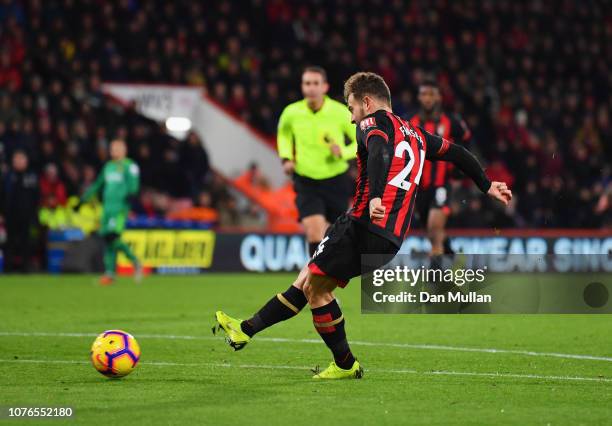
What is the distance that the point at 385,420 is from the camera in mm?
5906

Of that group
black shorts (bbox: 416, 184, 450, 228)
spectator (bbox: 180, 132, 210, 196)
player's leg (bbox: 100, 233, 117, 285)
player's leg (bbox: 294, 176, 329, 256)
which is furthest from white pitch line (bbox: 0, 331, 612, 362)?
spectator (bbox: 180, 132, 210, 196)

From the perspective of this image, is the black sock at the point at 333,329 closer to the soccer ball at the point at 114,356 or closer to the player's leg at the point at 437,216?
the soccer ball at the point at 114,356

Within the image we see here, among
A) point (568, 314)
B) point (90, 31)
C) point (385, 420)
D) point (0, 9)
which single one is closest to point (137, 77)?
point (90, 31)

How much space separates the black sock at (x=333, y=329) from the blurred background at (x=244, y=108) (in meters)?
10.5

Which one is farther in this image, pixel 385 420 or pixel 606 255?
pixel 606 255

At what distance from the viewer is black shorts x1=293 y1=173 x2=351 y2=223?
11.7 meters

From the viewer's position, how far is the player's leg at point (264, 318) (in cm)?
775

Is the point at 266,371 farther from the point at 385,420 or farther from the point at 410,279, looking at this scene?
the point at 410,279

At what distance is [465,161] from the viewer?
766 cm

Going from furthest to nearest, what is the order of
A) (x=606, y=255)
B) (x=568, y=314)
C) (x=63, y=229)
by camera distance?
(x=606, y=255), (x=63, y=229), (x=568, y=314)

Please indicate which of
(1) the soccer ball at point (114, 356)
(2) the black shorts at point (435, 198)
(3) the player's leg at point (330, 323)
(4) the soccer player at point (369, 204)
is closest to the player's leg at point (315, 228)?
(2) the black shorts at point (435, 198)

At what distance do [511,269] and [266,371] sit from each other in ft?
43.0

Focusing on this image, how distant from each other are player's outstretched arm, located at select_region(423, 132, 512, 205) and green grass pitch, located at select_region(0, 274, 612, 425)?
1211mm

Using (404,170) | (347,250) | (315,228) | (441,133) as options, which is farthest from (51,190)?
(404,170)
